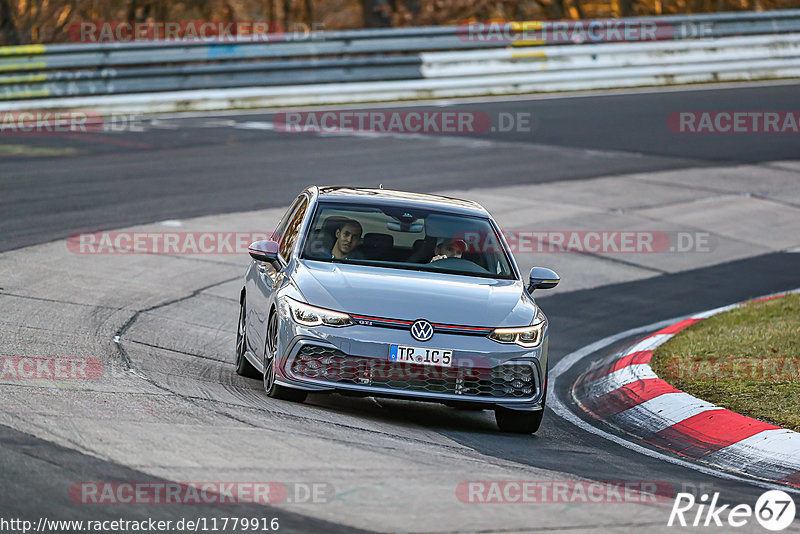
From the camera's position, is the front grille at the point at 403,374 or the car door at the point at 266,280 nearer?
the front grille at the point at 403,374

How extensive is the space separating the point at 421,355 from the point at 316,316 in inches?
29.5

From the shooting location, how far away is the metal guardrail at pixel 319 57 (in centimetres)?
2311

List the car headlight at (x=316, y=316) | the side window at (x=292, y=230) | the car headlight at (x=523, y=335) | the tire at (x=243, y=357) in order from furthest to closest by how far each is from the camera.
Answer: the tire at (x=243, y=357), the side window at (x=292, y=230), the car headlight at (x=523, y=335), the car headlight at (x=316, y=316)

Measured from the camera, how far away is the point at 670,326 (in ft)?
42.7

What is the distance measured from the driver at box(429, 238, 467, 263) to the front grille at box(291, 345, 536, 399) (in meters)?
1.33

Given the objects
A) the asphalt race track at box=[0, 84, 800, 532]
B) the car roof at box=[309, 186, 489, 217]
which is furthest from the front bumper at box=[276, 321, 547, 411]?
the car roof at box=[309, 186, 489, 217]

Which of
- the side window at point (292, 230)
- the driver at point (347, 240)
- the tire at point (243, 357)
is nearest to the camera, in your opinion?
the driver at point (347, 240)

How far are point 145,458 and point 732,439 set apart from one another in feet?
13.7

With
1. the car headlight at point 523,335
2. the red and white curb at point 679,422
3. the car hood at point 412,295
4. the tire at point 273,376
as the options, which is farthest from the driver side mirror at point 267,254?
the red and white curb at point 679,422

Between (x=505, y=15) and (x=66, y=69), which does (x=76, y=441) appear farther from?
(x=505, y=15)

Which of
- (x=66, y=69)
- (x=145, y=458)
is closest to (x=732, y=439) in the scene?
(x=145, y=458)

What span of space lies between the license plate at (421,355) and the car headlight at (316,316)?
0.36m

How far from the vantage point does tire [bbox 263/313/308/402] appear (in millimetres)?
8672

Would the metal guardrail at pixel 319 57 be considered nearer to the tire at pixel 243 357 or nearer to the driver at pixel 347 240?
the tire at pixel 243 357
